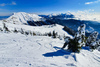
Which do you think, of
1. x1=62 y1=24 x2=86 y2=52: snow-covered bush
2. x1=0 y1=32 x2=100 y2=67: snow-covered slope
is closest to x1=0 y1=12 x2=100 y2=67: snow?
x1=0 y1=32 x2=100 y2=67: snow-covered slope

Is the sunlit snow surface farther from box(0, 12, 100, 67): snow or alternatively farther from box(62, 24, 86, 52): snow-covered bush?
box(62, 24, 86, 52): snow-covered bush

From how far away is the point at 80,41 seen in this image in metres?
10.1

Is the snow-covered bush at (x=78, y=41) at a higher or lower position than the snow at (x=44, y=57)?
higher

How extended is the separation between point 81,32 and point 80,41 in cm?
158

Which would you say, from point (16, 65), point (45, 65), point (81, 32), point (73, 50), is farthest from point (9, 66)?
point (81, 32)

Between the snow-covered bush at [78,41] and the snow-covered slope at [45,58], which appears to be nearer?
the snow-covered slope at [45,58]

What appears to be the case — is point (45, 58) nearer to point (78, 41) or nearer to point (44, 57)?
point (44, 57)

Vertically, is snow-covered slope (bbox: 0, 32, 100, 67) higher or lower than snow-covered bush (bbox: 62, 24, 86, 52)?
lower

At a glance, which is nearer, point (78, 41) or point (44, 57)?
point (44, 57)

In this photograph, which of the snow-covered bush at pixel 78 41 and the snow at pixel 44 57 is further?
the snow-covered bush at pixel 78 41

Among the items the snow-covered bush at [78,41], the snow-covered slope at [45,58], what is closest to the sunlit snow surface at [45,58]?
the snow-covered slope at [45,58]

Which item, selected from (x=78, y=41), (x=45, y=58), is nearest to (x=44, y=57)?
(x=45, y=58)

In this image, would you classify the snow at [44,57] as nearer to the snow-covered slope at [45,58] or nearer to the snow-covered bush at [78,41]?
the snow-covered slope at [45,58]

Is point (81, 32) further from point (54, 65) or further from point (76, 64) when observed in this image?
point (54, 65)
